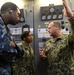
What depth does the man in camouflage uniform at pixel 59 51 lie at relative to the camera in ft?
10.8

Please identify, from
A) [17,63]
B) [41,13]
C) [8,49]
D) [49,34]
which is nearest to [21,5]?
[41,13]

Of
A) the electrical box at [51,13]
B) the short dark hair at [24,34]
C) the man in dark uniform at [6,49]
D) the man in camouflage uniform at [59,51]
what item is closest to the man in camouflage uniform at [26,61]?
the short dark hair at [24,34]

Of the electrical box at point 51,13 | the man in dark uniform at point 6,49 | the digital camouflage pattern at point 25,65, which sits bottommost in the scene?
the digital camouflage pattern at point 25,65

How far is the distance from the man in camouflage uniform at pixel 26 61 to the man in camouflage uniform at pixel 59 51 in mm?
323

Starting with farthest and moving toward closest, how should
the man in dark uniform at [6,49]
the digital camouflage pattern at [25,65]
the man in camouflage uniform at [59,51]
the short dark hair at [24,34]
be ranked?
the short dark hair at [24,34] < the digital camouflage pattern at [25,65] < the man in camouflage uniform at [59,51] < the man in dark uniform at [6,49]

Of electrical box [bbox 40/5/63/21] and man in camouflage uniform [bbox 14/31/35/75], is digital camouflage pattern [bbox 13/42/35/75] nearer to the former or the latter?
man in camouflage uniform [bbox 14/31/35/75]

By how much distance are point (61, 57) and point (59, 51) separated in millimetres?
Result: 110

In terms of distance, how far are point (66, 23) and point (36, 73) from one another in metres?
1.14

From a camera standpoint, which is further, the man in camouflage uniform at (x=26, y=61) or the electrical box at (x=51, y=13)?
the electrical box at (x=51, y=13)

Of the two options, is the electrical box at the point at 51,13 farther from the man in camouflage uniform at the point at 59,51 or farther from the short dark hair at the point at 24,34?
the short dark hair at the point at 24,34

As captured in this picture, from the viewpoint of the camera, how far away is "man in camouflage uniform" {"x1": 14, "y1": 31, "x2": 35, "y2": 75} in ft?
12.1

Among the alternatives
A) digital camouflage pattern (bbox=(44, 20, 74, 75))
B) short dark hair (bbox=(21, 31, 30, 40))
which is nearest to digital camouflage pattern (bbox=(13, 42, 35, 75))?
short dark hair (bbox=(21, 31, 30, 40))

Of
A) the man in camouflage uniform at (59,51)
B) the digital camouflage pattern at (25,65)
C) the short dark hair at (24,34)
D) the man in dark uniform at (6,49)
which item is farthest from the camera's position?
the short dark hair at (24,34)

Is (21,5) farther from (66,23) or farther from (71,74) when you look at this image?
(71,74)
